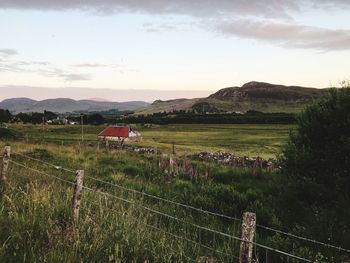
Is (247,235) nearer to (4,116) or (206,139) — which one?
(206,139)

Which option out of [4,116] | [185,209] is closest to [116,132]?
[4,116]

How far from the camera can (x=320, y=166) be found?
56.1 ft

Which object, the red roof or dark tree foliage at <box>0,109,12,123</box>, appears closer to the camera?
the red roof

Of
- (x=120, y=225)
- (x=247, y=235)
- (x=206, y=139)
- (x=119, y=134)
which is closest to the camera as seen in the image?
(x=247, y=235)

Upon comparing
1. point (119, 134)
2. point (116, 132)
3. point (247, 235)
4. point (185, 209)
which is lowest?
point (119, 134)

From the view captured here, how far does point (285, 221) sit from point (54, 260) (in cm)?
1098

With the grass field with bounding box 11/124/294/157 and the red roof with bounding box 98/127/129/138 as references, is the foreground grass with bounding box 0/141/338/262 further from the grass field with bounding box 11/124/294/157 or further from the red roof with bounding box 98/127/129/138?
the red roof with bounding box 98/127/129/138

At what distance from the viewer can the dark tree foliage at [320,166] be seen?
1498 cm

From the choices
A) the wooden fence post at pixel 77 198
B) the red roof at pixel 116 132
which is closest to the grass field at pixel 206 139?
the red roof at pixel 116 132

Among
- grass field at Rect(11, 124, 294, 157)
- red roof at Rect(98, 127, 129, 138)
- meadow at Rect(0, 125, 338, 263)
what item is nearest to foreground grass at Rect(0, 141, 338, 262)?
meadow at Rect(0, 125, 338, 263)

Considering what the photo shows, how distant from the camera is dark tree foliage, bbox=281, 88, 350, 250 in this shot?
15.0 metres

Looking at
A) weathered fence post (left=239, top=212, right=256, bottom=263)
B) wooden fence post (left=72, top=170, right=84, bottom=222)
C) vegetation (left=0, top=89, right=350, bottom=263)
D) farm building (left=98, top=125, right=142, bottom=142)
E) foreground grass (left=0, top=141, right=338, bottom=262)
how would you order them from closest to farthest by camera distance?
weathered fence post (left=239, top=212, right=256, bottom=263)
foreground grass (left=0, top=141, right=338, bottom=262)
vegetation (left=0, top=89, right=350, bottom=263)
wooden fence post (left=72, top=170, right=84, bottom=222)
farm building (left=98, top=125, right=142, bottom=142)

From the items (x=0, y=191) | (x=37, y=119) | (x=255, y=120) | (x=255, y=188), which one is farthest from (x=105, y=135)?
(x=0, y=191)

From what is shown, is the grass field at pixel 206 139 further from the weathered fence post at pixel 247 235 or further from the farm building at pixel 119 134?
the weathered fence post at pixel 247 235
